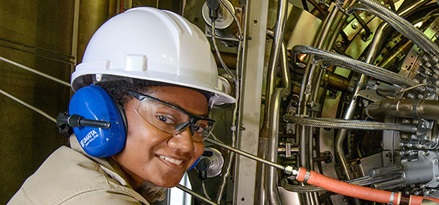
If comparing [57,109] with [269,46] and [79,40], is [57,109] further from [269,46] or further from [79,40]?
[269,46]

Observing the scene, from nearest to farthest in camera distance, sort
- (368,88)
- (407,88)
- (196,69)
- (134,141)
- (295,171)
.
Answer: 1. (134,141)
2. (196,69)
3. (295,171)
4. (407,88)
5. (368,88)

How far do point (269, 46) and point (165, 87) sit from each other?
36.8 inches

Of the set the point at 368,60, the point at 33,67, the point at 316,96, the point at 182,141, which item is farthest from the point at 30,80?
the point at 368,60

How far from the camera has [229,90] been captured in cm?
153

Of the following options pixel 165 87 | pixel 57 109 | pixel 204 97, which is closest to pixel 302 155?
pixel 204 97

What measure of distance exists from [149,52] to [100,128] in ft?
0.76

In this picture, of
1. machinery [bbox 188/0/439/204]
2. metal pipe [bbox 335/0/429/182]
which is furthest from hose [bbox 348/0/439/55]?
metal pipe [bbox 335/0/429/182]

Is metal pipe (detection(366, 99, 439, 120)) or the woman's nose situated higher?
metal pipe (detection(366, 99, 439, 120))

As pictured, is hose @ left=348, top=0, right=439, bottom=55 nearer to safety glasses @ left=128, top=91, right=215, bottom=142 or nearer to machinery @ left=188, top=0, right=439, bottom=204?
machinery @ left=188, top=0, right=439, bottom=204

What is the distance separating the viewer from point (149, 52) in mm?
964

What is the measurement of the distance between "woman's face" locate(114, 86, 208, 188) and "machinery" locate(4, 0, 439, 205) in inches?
17.2

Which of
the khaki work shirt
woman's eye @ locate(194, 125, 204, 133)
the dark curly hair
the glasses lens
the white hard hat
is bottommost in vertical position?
the khaki work shirt

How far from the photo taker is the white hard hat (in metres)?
0.94

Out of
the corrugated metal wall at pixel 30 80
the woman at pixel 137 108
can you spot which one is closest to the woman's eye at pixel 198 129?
the woman at pixel 137 108
